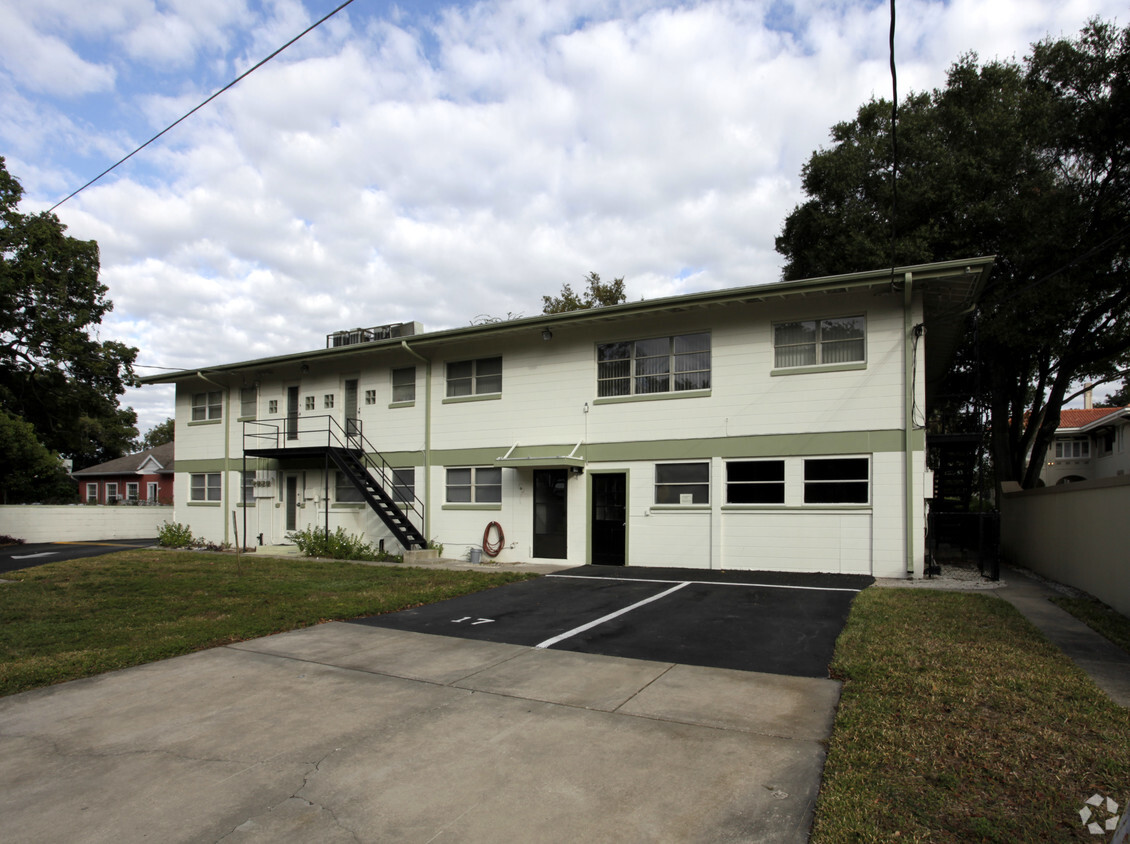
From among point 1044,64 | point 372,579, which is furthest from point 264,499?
point 1044,64

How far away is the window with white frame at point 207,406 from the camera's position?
22.9 m

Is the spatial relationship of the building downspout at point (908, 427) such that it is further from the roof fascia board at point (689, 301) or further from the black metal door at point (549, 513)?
the black metal door at point (549, 513)

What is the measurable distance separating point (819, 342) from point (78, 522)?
2882 centimetres

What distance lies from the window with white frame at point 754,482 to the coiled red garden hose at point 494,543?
560cm

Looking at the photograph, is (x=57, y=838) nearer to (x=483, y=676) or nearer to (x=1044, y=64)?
(x=483, y=676)

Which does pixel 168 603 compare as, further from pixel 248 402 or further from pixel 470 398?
pixel 248 402

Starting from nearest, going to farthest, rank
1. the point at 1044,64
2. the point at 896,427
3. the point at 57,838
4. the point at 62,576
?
1. the point at 57,838
2. the point at 896,427
3. the point at 62,576
4. the point at 1044,64

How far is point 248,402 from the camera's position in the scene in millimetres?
21984

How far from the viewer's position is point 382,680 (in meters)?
6.41

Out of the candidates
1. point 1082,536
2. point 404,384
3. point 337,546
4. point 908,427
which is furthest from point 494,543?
point 1082,536

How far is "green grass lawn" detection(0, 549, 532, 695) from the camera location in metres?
7.40

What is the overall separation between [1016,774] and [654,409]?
11181 millimetres

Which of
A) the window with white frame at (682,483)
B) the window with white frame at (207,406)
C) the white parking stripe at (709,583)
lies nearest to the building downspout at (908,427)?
the white parking stripe at (709,583)

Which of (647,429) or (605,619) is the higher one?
(647,429)
